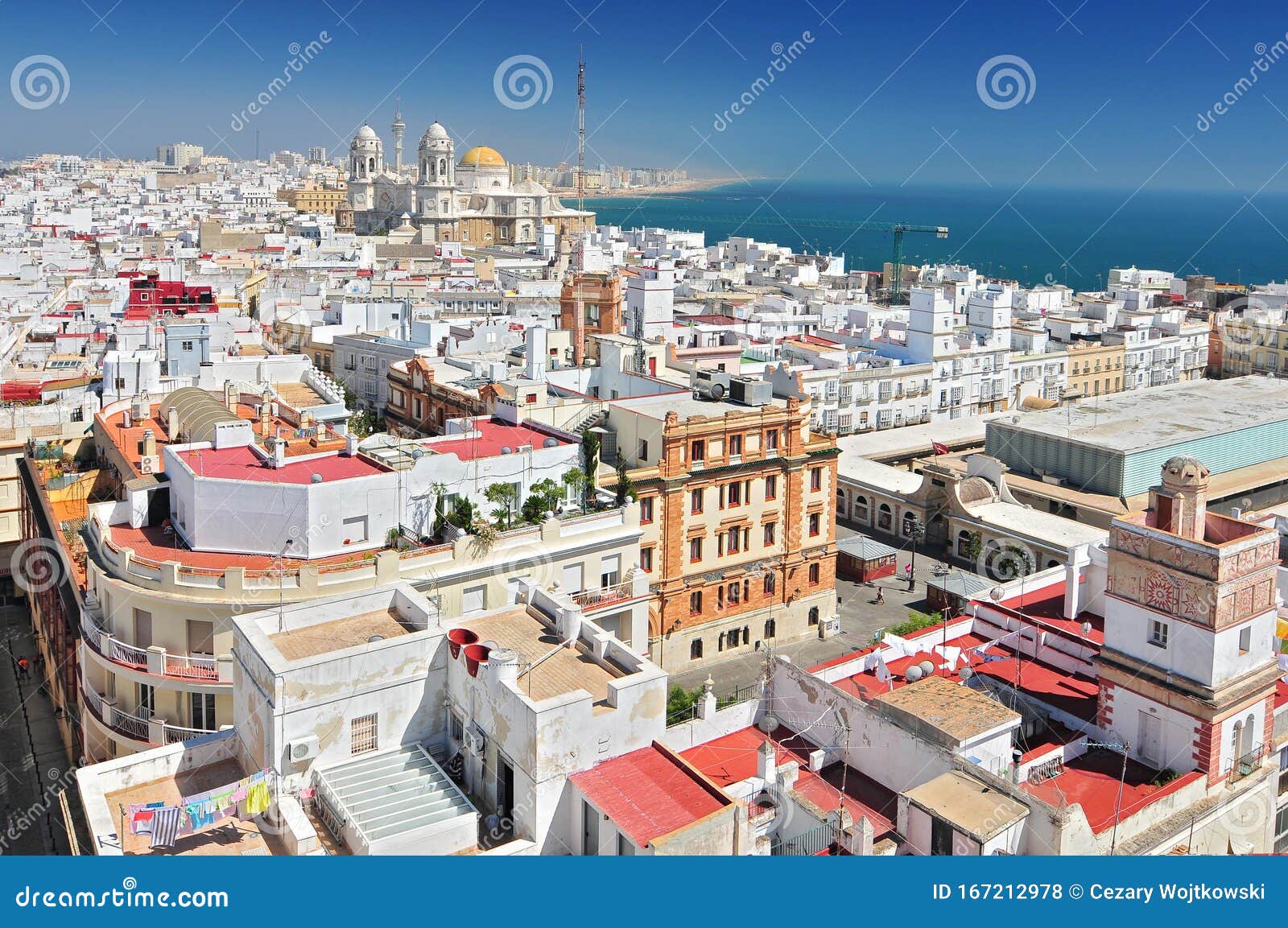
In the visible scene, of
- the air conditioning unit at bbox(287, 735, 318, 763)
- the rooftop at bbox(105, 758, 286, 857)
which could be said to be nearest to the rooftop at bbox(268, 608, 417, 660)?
the air conditioning unit at bbox(287, 735, 318, 763)

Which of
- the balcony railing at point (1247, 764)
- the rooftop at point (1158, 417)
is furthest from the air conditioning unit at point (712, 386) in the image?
the balcony railing at point (1247, 764)

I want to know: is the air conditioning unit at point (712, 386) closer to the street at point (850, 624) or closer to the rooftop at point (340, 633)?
the street at point (850, 624)

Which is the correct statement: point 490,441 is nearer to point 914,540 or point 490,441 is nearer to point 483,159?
point 914,540

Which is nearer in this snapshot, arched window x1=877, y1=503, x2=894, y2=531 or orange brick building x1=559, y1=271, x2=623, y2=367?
orange brick building x1=559, y1=271, x2=623, y2=367

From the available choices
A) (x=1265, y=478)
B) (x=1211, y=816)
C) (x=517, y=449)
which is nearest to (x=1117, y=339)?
(x=1265, y=478)

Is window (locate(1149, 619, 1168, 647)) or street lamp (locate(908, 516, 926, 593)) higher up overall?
window (locate(1149, 619, 1168, 647))

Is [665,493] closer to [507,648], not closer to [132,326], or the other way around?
[507,648]

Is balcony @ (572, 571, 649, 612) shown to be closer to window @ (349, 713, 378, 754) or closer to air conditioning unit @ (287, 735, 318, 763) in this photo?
window @ (349, 713, 378, 754)
